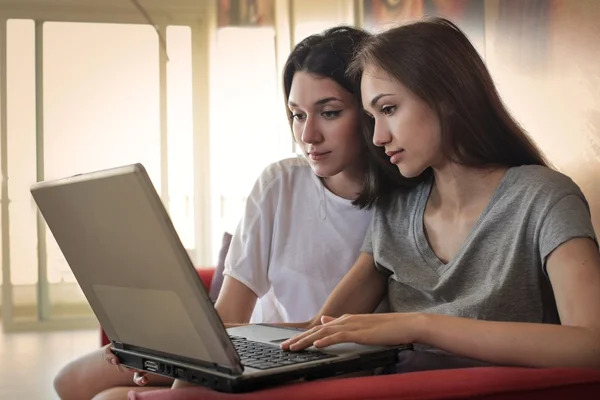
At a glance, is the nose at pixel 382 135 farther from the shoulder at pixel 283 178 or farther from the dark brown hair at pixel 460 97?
the shoulder at pixel 283 178

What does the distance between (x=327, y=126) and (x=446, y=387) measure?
0.81 m

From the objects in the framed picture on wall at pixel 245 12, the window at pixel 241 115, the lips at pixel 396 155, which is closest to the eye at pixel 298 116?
the lips at pixel 396 155

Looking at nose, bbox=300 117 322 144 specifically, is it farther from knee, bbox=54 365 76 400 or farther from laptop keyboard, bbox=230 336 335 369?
knee, bbox=54 365 76 400

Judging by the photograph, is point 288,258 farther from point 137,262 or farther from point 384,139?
point 137,262

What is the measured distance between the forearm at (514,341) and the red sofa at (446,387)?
0.07 m

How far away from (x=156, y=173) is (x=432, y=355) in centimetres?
413

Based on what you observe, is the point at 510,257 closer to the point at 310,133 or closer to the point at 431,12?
the point at 310,133

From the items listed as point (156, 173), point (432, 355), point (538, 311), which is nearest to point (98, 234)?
point (432, 355)

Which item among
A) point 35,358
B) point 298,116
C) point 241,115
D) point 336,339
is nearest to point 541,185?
point 336,339

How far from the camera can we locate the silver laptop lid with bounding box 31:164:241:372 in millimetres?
933

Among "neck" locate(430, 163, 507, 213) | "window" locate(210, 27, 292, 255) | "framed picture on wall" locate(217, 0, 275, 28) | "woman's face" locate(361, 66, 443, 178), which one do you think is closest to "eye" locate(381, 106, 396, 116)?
"woman's face" locate(361, 66, 443, 178)

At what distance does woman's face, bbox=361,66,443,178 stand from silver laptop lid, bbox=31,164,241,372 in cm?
55

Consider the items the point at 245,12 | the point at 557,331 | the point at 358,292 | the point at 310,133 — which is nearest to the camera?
the point at 557,331

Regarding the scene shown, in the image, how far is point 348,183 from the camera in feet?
5.85
